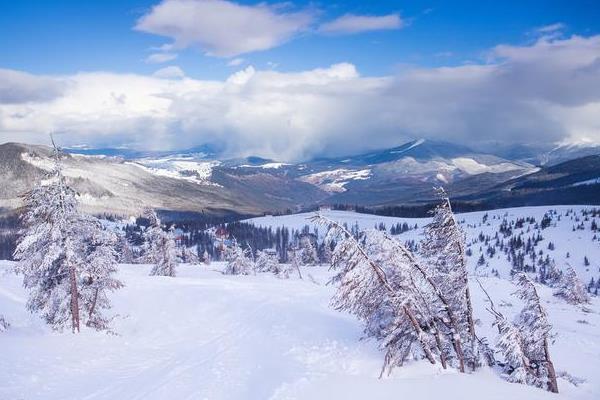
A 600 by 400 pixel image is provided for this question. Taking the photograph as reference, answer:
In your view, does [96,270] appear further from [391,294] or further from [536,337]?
[536,337]

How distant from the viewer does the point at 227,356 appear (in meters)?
25.6

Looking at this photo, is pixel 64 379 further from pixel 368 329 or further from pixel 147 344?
pixel 368 329

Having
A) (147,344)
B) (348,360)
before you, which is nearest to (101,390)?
(147,344)

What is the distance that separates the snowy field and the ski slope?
7 cm

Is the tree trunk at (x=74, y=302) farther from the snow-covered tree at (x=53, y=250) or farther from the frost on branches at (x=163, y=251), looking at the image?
the frost on branches at (x=163, y=251)

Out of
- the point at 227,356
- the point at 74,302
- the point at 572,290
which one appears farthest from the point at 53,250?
the point at 572,290

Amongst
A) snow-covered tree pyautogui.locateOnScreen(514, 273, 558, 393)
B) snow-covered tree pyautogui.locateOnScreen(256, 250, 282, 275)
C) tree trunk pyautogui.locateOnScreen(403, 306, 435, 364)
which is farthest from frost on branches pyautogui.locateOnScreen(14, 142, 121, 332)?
snow-covered tree pyautogui.locateOnScreen(256, 250, 282, 275)

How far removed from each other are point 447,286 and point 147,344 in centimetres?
1958

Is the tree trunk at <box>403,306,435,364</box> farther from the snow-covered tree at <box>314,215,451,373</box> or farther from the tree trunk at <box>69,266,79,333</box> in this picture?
the tree trunk at <box>69,266,79,333</box>

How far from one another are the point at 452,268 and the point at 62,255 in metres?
23.8

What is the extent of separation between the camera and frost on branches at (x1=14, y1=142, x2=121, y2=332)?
2733cm

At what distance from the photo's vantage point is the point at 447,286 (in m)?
23.8

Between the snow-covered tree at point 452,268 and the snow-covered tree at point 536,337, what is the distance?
2.99 meters

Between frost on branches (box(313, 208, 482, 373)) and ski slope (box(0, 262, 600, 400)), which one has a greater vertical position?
frost on branches (box(313, 208, 482, 373))
